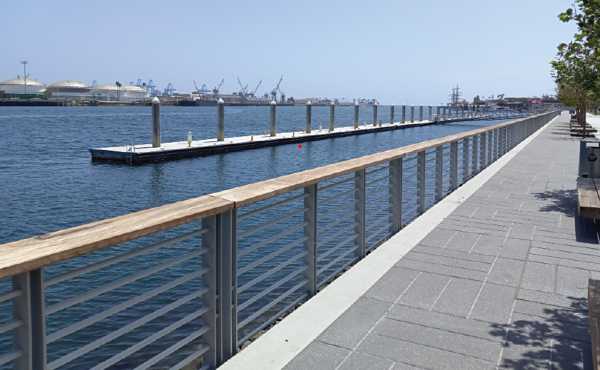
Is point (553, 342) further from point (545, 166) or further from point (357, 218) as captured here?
point (545, 166)

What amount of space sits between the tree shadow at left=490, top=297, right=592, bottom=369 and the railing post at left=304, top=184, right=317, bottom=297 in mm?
1285

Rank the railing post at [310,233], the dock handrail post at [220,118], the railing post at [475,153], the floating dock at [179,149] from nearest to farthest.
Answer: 1. the railing post at [310,233]
2. the railing post at [475,153]
3. the floating dock at [179,149]
4. the dock handrail post at [220,118]

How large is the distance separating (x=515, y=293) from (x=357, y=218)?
4.62ft

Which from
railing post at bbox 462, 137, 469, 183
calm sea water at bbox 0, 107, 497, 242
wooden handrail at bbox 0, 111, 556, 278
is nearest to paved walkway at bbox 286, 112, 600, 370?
wooden handrail at bbox 0, 111, 556, 278

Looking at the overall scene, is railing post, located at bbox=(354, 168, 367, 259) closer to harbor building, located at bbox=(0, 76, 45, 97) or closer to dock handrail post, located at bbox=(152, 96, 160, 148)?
dock handrail post, located at bbox=(152, 96, 160, 148)

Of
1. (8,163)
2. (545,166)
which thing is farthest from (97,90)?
(545,166)

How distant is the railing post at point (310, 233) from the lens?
162 inches

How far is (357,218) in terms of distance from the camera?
16.9 feet

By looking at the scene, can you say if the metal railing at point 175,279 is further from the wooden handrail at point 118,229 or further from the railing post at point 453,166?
the railing post at point 453,166

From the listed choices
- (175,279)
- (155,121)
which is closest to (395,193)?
(175,279)

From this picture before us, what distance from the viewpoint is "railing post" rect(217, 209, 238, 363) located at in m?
3.11

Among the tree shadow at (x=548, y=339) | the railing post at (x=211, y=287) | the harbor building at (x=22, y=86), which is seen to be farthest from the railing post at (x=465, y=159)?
the harbor building at (x=22, y=86)

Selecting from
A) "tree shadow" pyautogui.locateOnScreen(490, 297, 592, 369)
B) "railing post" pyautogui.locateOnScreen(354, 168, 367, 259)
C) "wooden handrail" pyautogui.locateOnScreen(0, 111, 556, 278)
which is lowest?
"tree shadow" pyautogui.locateOnScreen(490, 297, 592, 369)

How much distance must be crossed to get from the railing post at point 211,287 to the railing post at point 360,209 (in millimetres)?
2055
